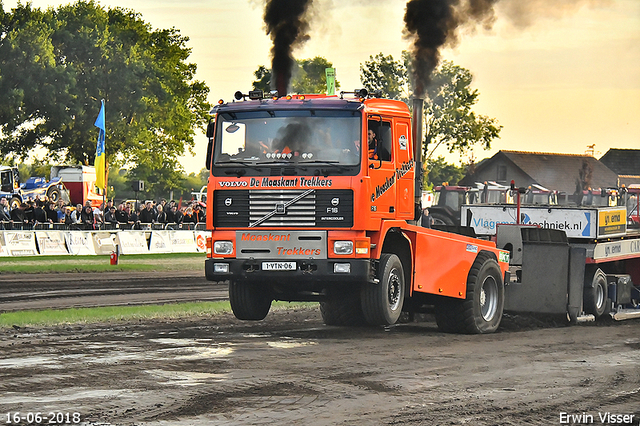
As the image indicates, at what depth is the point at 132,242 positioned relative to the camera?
34250 millimetres

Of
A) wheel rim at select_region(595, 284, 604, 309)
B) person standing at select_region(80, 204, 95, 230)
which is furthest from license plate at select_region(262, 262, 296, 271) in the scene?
person standing at select_region(80, 204, 95, 230)

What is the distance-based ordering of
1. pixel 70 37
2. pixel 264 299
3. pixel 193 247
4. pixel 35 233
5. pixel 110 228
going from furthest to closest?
pixel 70 37 < pixel 193 247 < pixel 110 228 < pixel 35 233 < pixel 264 299

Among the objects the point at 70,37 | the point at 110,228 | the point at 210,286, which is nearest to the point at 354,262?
the point at 210,286

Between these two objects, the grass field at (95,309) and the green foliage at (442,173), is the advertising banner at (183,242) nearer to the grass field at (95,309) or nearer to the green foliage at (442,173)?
the grass field at (95,309)

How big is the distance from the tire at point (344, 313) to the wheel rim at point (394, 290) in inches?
75.4

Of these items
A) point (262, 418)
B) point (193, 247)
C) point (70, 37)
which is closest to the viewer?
point (262, 418)

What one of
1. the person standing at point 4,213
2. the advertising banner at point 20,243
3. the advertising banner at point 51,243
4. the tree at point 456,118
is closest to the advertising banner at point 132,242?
the advertising banner at point 51,243

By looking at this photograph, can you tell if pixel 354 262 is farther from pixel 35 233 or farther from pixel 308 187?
pixel 35 233

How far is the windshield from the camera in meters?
13.0

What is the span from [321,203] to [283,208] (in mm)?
530

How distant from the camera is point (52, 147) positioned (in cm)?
6331

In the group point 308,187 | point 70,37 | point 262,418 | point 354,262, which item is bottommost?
point 262,418

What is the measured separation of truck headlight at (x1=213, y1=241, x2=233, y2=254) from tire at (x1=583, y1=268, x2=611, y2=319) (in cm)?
684

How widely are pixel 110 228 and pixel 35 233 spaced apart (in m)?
3.83
